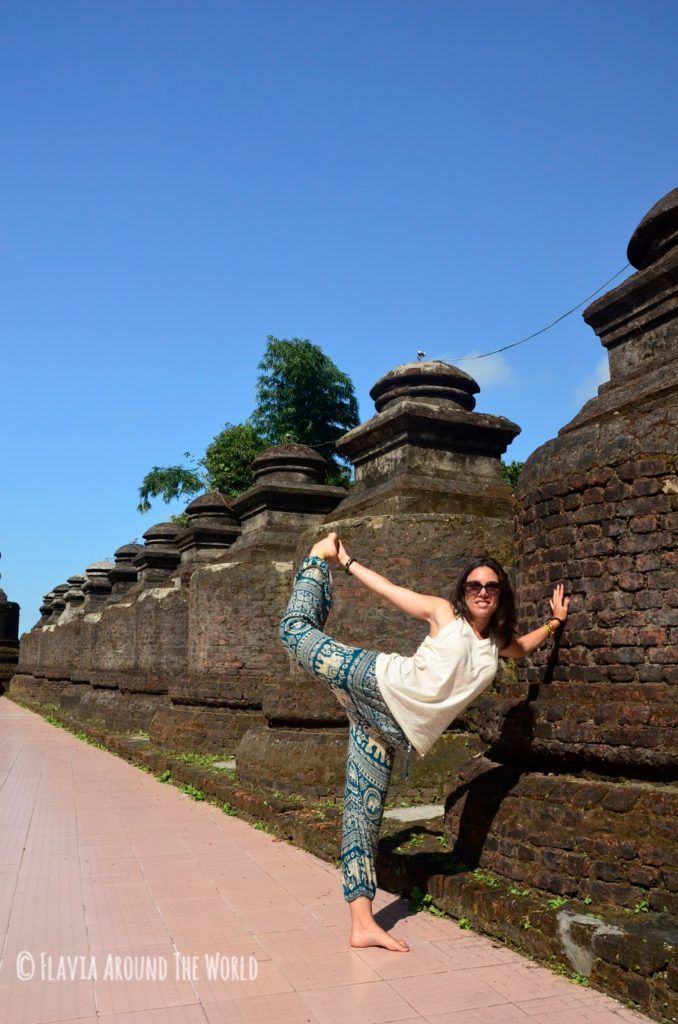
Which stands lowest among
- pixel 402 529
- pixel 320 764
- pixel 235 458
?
pixel 320 764

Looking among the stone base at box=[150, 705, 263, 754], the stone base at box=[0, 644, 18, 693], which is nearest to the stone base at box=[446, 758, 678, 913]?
the stone base at box=[150, 705, 263, 754]

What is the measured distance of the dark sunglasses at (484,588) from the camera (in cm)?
361

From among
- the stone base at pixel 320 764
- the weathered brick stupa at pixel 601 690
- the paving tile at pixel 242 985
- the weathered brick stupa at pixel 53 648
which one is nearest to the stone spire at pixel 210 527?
the stone base at pixel 320 764

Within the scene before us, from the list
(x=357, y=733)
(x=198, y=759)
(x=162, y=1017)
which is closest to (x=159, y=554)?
(x=198, y=759)

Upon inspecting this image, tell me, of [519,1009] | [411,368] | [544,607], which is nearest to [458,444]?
[411,368]

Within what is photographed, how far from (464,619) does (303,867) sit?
1.96 meters

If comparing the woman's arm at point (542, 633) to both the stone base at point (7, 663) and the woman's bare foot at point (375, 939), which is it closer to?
the woman's bare foot at point (375, 939)

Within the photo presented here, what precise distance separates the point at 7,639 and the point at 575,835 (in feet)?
85.5

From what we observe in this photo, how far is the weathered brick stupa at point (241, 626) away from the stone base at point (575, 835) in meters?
4.74

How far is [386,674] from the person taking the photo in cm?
348

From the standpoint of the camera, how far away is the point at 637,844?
332cm

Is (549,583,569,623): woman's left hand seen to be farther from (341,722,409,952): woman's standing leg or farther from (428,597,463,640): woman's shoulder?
(341,722,409,952): woman's standing leg

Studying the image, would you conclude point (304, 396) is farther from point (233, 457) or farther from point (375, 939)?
point (375, 939)

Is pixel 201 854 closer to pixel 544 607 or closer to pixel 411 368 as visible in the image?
pixel 544 607
